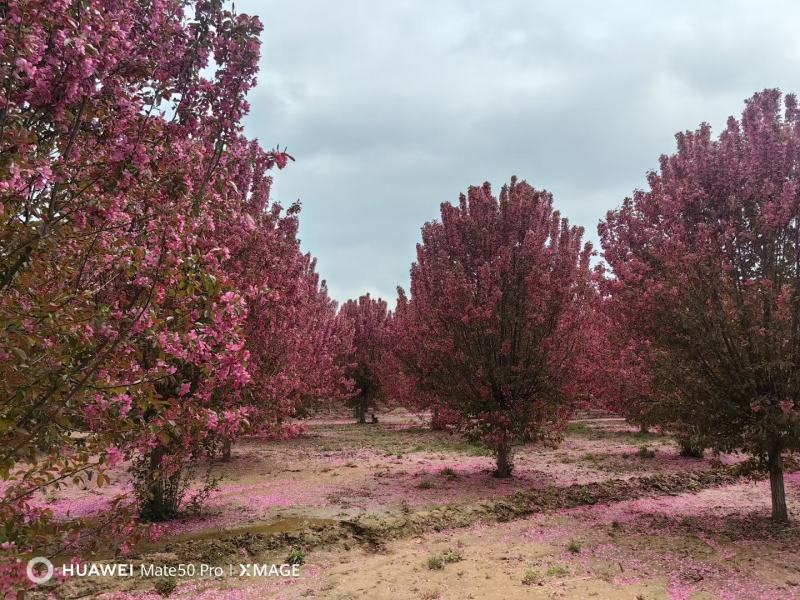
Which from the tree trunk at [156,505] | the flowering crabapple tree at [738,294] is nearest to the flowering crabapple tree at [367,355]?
the tree trunk at [156,505]

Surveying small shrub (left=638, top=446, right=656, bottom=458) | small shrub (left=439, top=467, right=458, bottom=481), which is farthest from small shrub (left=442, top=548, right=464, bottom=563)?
small shrub (left=638, top=446, right=656, bottom=458)

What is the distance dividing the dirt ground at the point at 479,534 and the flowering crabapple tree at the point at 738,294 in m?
1.23

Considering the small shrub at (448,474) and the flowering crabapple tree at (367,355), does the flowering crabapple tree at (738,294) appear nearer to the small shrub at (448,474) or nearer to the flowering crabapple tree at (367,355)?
the small shrub at (448,474)

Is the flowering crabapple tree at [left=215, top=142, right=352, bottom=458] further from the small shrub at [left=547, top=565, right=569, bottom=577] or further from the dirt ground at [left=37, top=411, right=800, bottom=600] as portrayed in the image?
the small shrub at [left=547, top=565, right=569, bottom=577]

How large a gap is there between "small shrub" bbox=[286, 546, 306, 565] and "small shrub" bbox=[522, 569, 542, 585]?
360cm

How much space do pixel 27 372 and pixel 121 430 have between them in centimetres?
70

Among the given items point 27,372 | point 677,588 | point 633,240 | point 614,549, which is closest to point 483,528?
point 614,549

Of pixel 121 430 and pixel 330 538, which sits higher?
pixel 121 430

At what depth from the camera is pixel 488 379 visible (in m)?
15.1

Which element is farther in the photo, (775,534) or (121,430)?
(775,534)

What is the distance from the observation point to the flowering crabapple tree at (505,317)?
14758mm

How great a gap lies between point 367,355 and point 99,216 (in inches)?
1382

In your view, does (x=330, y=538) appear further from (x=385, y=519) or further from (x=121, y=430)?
(x=121, y=430)

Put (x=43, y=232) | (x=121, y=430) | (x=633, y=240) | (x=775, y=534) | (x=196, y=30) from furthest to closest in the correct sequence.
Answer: (x=633, y=240), (x=775, y=534), (x=196, y=30), (x=121, y=430), (x=43, y=232)
